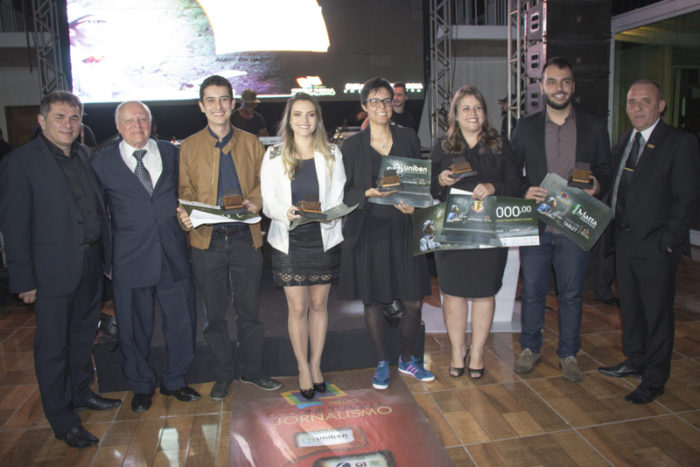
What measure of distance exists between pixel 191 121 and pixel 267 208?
24.3 ft

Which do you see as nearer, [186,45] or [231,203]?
[231,203]

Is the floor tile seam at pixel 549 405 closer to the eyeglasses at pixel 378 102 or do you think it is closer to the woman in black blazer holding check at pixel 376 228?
the woman in black blazer holding check at pixel 376 228

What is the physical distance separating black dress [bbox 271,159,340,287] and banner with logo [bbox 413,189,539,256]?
0.54 m

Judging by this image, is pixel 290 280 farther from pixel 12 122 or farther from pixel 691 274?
pixel 12 122

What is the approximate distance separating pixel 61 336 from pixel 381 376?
1743mm

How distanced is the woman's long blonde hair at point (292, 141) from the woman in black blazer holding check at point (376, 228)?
0.57 ft

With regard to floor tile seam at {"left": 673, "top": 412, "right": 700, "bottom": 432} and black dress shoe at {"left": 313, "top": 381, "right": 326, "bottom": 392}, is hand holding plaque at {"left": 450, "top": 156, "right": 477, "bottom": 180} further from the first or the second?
floor tile seam at {"left": 673, "top": 412, "right": 700, "bottom": 432}

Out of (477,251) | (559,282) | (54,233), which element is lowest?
(559,282)

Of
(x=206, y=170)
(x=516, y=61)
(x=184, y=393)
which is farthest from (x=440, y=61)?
(x=184, y=393)

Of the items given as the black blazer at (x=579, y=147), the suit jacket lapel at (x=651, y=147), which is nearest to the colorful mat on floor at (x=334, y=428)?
the black blazer at (x=579, y=147)

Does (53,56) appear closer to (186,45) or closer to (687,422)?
(186,45)

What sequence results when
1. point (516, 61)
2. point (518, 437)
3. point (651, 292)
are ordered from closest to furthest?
point (518, 437)
point (651, 292)
point (516, 61)

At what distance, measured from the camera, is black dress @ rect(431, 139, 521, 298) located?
2.97 metres

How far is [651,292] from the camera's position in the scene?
2934mm
